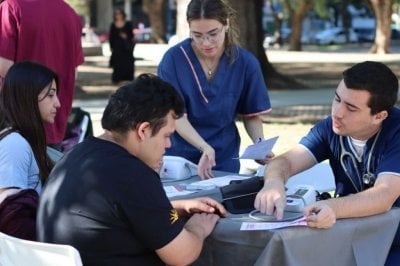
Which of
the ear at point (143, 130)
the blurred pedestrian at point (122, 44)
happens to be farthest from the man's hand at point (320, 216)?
the blurred pedestrian at point (122, 44)

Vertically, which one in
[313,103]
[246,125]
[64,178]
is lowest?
[313,103]

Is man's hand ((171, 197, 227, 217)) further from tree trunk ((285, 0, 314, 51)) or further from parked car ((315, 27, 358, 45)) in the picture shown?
parked car ((315, 27, 358, 45))

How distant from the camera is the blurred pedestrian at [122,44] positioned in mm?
14859

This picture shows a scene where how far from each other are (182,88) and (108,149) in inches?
56.6

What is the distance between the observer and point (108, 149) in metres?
2.44

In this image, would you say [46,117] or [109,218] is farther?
[46,117]

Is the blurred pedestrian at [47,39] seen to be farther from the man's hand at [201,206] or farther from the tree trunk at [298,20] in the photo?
the tree trunk at [298,20]

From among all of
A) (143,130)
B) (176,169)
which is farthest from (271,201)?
(176,169)

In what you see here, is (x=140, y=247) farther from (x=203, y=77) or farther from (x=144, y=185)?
(x=203, y=77)

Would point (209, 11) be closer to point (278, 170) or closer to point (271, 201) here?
Answer: point (278, 170)

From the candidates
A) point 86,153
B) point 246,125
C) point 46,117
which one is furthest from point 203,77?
point 86,153

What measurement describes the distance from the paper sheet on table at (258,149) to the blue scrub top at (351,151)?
0.17 meters

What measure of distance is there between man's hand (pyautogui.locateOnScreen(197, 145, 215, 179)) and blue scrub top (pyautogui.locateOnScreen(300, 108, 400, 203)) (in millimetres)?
528

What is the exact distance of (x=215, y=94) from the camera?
3.82m
